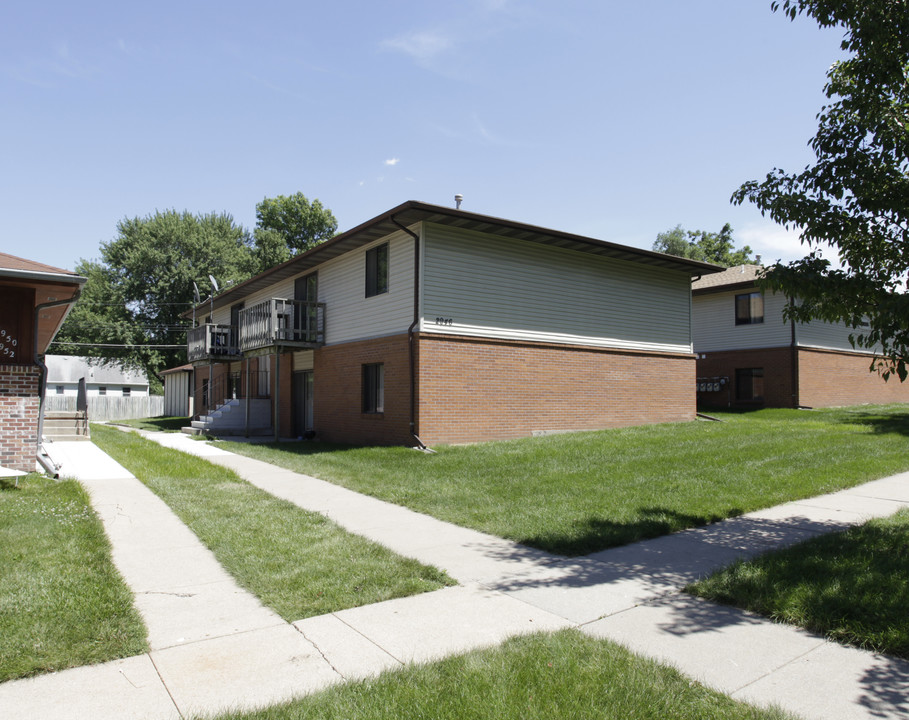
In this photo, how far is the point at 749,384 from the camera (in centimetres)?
2691

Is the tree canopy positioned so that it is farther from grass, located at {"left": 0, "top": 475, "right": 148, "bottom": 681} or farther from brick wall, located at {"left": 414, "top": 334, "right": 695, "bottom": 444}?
grass, located at {"left": 0, "top": 475, "right": 148, "bottom": 681}

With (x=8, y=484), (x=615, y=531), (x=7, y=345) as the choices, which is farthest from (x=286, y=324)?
(x=615, y=531)

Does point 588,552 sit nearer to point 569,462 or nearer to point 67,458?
point 569,462

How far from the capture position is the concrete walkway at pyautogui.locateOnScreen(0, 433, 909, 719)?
3543mm

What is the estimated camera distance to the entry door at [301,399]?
21547mm

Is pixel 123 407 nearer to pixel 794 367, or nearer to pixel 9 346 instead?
pixel 9 346

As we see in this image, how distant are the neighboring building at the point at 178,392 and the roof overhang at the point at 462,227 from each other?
19.9 metres

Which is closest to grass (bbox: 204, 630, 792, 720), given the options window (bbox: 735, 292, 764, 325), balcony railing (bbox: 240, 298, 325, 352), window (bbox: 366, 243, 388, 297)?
window (bbox: 366, 243, 388, 297)

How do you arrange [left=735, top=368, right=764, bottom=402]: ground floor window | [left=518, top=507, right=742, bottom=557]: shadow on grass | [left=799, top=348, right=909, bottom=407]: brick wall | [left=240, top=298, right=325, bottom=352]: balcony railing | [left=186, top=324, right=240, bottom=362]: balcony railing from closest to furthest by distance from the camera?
[left=518, top=507, right=742, bottom=557]: shadow on grass < [left=240, top=298, right=325, bottom=352]: balcony railing < [left=186, top=324, right=240, bottom=362]: balcony railing < [left=799, top=348, right=909, bottom=407]: brick wall < [left=735, top=368, right=764, bottom=402]: ground floor window

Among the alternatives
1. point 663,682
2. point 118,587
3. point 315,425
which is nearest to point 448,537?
point 118,587

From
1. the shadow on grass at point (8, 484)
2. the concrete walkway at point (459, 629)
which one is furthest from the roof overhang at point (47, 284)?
the concrete walkway at point (459, 629)

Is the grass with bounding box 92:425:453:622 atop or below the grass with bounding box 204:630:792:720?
below

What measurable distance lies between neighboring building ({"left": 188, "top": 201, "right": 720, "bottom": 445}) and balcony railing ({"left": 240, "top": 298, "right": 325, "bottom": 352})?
0.06 m

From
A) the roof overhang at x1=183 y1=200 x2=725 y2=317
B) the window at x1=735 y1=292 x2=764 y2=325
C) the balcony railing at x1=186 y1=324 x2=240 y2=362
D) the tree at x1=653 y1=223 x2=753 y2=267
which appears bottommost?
the balcony railing at x1=186 y1=324 x2=240 y2=362
